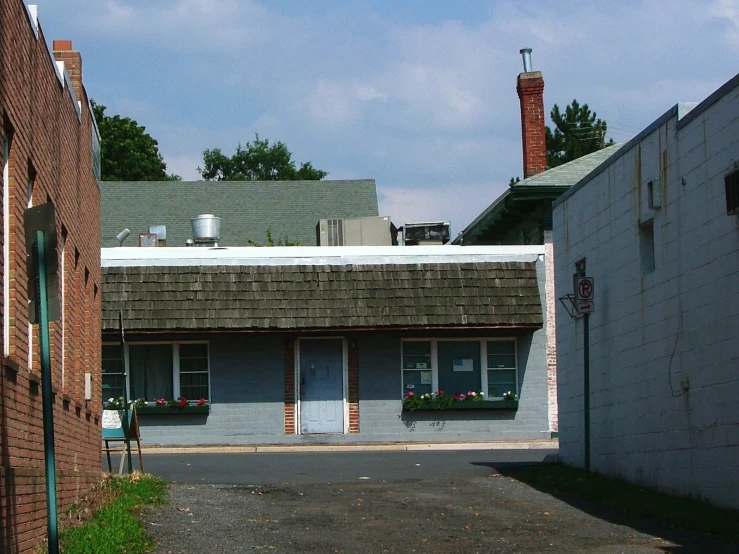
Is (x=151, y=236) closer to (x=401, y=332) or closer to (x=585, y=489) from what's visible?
(x=401, y=332)

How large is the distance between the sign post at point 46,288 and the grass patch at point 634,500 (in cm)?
682

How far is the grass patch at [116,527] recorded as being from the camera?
9.58m

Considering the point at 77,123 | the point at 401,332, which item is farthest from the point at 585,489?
the point at 401,332

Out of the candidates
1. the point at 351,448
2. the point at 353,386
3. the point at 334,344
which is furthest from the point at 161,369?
the point at 351,448

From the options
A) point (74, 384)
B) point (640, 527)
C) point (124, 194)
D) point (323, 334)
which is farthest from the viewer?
point (124, 194)

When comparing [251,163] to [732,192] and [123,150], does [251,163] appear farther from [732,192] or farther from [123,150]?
[732,192]

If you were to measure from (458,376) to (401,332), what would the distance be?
1.70 metres

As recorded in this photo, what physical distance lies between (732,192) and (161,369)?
17762 mm

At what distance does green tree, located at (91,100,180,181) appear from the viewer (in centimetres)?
5744

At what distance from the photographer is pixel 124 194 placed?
40562mm

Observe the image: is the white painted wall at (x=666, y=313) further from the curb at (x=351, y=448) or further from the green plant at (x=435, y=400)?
the green plant at (x=435, y=400)

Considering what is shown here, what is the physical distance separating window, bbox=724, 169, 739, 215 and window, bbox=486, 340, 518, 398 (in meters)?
15.8

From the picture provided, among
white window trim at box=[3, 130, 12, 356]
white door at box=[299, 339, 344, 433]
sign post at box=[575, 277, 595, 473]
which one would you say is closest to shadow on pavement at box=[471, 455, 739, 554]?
sign post at box=[575, 277, 595, 473]

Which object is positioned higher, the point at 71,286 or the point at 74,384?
the point at 71,286
